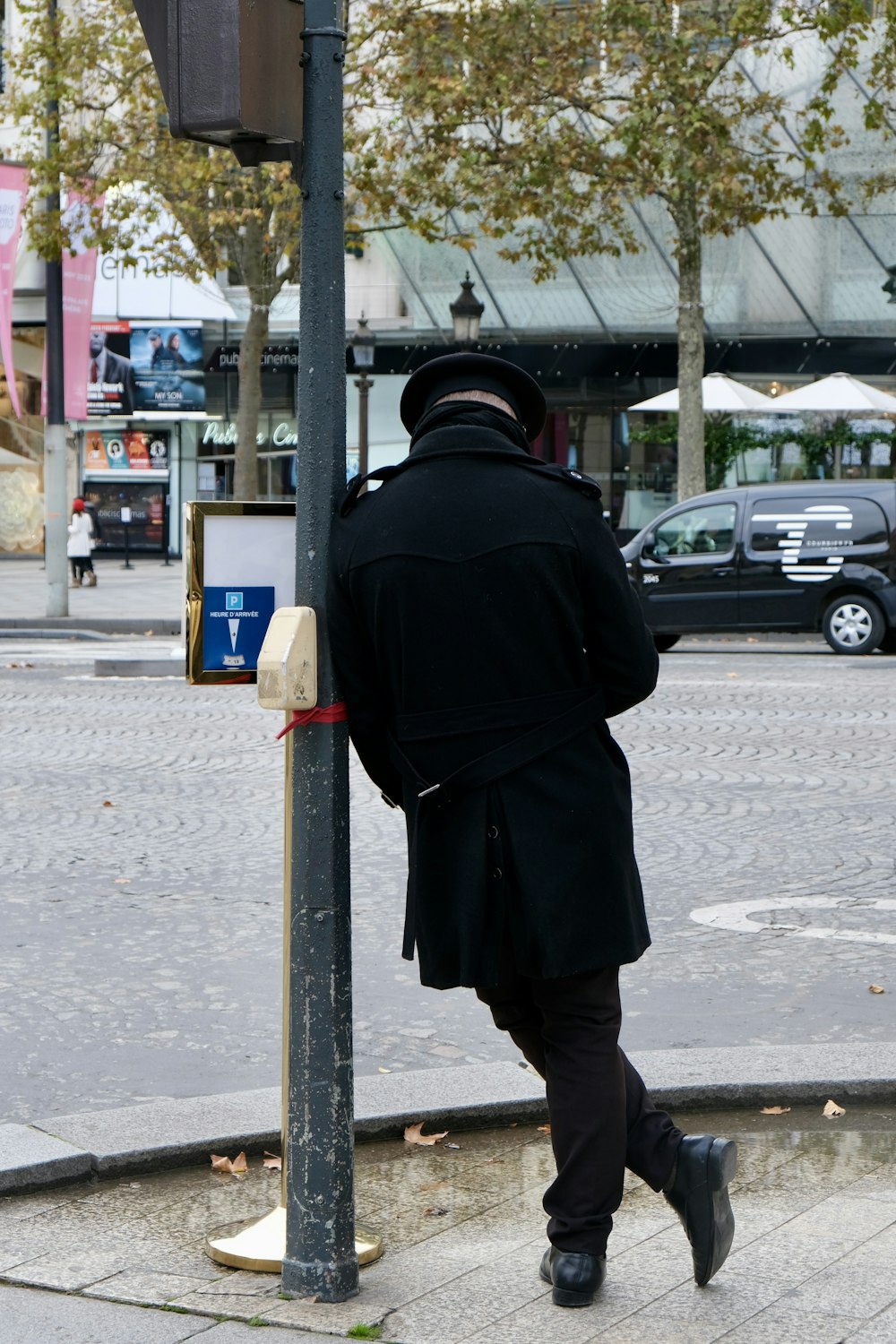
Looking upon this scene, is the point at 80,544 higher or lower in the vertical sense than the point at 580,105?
lower

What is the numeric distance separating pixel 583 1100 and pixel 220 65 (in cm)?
194

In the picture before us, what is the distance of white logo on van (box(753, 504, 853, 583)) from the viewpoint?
60.7 ft

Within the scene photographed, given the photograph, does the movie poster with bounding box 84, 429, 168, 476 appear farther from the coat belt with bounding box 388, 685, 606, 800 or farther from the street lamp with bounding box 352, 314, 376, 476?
the coat belt with bounding box 388, 685, 606, 800

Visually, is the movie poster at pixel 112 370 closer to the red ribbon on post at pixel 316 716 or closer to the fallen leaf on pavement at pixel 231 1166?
the fallen leaf on pavement at pixel 231 1166

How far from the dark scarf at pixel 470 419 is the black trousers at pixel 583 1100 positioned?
0.95m

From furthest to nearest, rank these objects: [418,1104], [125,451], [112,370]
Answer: [125,451]
[112,370]
[418,1104]

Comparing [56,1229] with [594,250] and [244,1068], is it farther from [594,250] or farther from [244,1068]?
[594,250]

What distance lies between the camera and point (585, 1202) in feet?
10.9

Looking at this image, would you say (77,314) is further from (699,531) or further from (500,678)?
(500,678)

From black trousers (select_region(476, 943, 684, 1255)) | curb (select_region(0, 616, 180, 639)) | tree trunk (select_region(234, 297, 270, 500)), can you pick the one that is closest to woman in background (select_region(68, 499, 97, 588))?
tree trunk (select_region(234, 297, 270, 500))

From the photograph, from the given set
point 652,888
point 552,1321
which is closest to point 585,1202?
point 552,1321

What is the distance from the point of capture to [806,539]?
18672mm

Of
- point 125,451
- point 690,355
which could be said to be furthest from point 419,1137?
point 125,451

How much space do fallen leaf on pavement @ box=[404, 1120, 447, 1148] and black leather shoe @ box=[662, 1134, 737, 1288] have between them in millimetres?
1047
